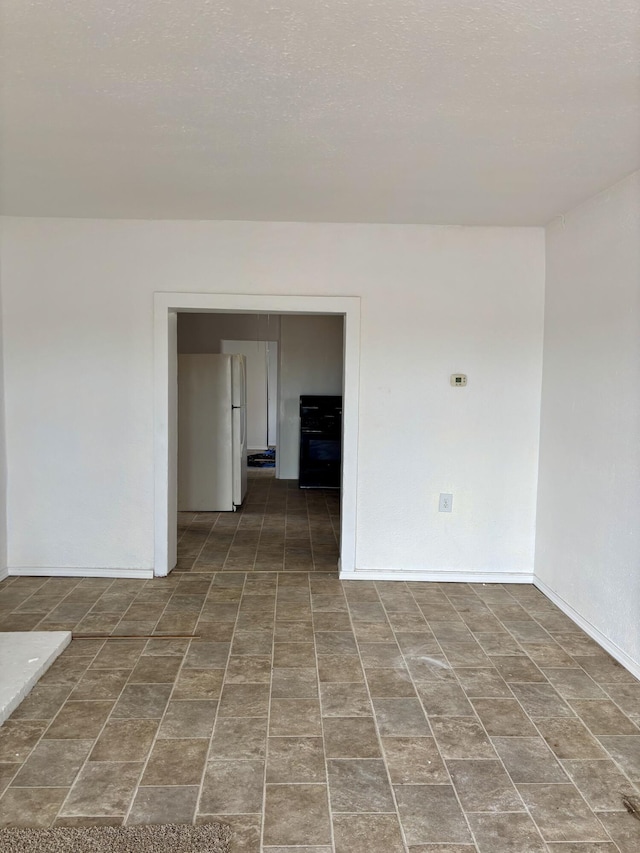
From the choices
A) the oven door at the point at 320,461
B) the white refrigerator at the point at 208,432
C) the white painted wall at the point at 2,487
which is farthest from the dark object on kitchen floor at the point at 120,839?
the oven door at the point at 320,461

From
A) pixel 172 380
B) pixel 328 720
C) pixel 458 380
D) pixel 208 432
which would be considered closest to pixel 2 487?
pixel 172 380

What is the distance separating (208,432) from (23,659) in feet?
11.9

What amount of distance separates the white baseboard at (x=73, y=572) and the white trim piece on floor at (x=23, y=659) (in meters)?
0.97

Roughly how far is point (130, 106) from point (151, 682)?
2.40 m

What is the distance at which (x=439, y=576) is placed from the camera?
4223 millimetres

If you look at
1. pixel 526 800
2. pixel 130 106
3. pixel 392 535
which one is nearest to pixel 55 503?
pixel 392 535

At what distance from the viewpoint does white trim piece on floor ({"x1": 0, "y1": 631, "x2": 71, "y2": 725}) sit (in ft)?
8.40

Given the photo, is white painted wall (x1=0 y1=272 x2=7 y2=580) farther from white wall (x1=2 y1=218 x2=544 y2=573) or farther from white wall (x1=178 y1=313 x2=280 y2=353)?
white wall (x1=178 y1=313 x2=280 y2=353)

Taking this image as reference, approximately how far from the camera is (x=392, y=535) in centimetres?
422

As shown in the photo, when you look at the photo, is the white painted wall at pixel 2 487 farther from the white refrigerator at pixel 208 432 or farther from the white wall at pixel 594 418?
the white wall at pixel 594 418

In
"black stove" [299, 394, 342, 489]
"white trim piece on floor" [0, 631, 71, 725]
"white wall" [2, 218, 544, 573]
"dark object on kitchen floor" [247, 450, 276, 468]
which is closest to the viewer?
"white trim piece on floor" [0, 631, 71, 725]

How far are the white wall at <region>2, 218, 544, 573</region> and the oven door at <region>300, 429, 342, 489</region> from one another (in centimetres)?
345

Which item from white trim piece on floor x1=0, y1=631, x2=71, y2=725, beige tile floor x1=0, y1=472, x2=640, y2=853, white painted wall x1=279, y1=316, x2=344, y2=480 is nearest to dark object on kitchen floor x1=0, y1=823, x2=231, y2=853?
beige tile floor x1=0, y1=472, x2=640, y2=853

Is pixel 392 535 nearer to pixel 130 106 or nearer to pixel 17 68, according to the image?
pixel 130 106
